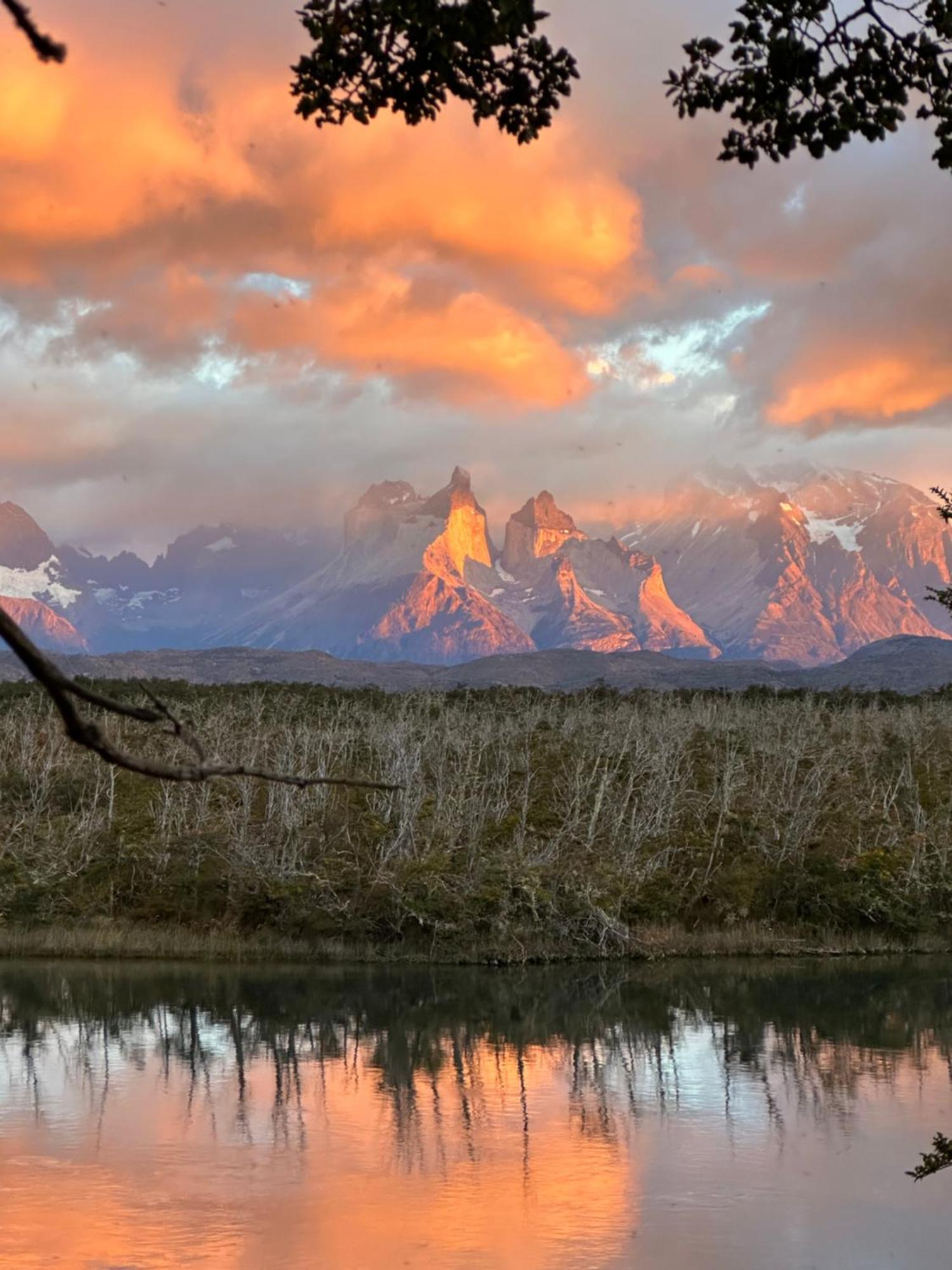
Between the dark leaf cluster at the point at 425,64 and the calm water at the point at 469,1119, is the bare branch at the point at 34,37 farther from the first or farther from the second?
the calm water at the point at 469,1119

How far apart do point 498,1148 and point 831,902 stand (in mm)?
20885

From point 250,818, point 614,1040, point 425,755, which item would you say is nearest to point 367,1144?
point 614,1040

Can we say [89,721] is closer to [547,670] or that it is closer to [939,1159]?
[939,1159]

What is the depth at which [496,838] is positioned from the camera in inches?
1575

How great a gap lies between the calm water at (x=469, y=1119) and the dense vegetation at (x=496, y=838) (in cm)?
319

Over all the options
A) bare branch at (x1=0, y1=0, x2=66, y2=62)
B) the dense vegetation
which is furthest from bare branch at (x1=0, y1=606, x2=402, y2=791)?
the dense vegetation

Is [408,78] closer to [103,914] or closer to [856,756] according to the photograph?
[103,914]

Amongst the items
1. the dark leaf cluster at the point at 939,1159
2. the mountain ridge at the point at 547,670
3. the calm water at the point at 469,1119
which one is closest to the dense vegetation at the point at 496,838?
the calm water at the point at 469,1119

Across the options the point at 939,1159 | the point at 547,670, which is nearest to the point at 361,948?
the point at 939,1159

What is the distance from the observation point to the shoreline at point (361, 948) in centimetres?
3438

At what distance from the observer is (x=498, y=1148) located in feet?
60.8

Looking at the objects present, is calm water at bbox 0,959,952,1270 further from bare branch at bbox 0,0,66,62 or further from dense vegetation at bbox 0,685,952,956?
bare branch at bbox 0,0,66,62

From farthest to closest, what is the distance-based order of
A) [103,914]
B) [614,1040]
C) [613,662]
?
[613,662]
[103,914]
[614,1040]

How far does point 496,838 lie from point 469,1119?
65.3ft
